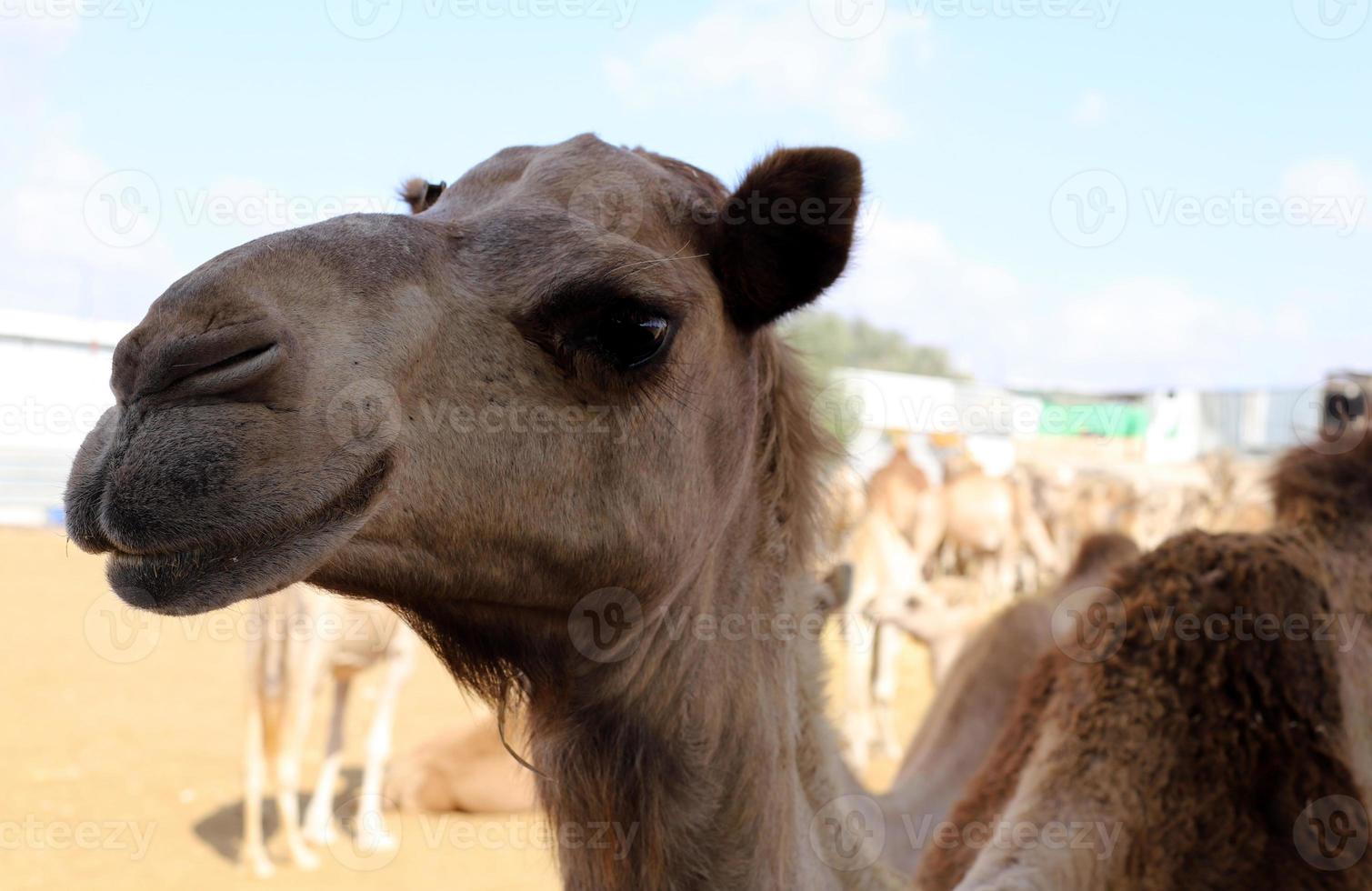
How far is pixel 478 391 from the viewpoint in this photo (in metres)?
2.04

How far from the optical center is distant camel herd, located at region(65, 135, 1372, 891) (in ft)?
5.48

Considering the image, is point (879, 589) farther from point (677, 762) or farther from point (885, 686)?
point (677, 762)

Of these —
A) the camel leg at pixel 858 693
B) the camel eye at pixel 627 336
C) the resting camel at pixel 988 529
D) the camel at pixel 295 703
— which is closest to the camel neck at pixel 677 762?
the camel eye at pixel 627 336

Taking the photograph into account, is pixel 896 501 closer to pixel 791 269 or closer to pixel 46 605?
pixel 46 605

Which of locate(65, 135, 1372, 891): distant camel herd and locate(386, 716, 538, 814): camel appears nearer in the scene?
locate(65, 135, 1372, 891): distant camel herd

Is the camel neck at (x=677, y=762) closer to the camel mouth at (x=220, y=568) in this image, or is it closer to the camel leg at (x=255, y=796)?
the camel mouth at (x=220, y=568)

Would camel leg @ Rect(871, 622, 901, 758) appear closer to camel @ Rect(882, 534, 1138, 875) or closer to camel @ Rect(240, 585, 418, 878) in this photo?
camel @ Rect(240, 585, 418, 878)

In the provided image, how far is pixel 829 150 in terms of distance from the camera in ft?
7.79

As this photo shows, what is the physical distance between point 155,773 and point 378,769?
2.79 metres

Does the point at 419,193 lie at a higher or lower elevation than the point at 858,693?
higher

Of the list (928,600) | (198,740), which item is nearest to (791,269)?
(928,600)

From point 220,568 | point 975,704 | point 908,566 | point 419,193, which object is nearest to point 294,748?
point 975,704

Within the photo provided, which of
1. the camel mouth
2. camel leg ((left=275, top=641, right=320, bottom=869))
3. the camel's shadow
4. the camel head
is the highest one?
the camel head

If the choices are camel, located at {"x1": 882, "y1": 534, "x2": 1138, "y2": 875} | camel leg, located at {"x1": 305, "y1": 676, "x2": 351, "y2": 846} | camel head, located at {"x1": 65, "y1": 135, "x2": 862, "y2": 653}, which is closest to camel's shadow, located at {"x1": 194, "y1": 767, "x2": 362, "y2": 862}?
camel leg, located at {"x1": 305, "y1": 676, "x2": 351, "y2": 846}
